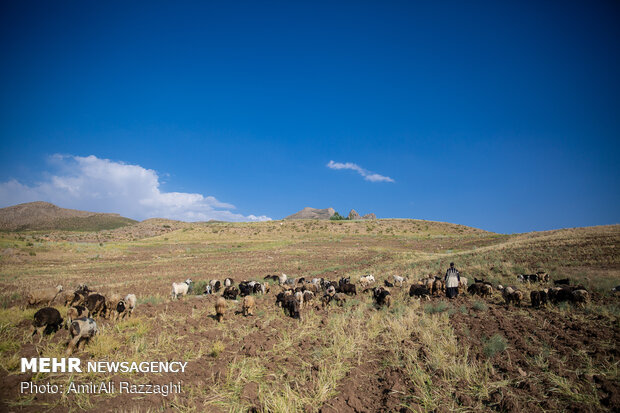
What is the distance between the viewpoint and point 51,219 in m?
116

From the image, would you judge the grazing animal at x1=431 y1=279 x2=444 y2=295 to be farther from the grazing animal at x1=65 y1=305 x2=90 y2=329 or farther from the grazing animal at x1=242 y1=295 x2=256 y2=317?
the grazing animal at x1=65 y1=305 x2=90 y2=329

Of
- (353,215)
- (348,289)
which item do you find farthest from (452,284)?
(353,215)

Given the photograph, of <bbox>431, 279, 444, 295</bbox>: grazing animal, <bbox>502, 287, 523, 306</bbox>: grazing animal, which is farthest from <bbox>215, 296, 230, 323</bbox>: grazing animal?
<bbox>502, 287, 523, 306</bbox>: grazing animal

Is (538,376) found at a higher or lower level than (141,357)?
higher

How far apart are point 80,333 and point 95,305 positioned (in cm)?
397

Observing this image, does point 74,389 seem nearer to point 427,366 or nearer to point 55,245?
point 427,366

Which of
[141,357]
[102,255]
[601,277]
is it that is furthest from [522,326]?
[102,255]

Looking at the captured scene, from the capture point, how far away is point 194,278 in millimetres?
21875

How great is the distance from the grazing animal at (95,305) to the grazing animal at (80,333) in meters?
3.36

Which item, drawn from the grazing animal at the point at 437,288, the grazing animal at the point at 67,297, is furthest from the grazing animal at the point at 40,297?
the grazing animal at the point at 437,288

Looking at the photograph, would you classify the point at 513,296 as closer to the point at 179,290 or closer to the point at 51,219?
the point at 179,290

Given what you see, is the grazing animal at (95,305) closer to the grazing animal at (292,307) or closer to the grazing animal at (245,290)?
the grazing animal at (245,290)

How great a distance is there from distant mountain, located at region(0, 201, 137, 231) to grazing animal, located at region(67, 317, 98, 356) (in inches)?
5169

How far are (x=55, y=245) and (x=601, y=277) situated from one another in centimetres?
6300
